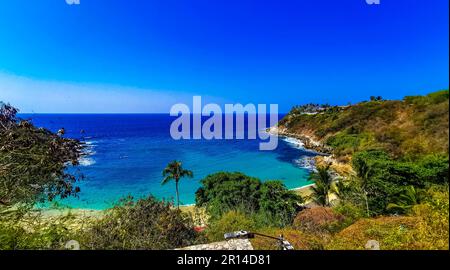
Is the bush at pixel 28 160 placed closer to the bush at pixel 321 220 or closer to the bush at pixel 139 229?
the bush at pixel 139 229

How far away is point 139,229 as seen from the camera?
705cm

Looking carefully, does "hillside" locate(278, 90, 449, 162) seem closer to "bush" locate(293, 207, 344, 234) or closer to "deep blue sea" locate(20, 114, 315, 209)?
"bush" locate(293, 207, 344, 234)

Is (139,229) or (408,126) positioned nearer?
(408,126)

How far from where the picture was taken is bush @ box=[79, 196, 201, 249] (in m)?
6.13

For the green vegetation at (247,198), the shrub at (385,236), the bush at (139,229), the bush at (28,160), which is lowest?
the green vegetation at (247,198)

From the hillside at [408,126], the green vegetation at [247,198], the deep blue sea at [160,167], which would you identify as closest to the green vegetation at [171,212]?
the hillside at [408,126]

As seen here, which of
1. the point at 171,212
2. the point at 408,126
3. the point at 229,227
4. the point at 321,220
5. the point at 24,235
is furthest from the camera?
the point at 321,220

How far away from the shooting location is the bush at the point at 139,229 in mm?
6133

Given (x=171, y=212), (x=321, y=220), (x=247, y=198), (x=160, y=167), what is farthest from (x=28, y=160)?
(x=160, y=167)

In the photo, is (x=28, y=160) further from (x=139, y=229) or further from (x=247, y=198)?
(x=247, y=198)
